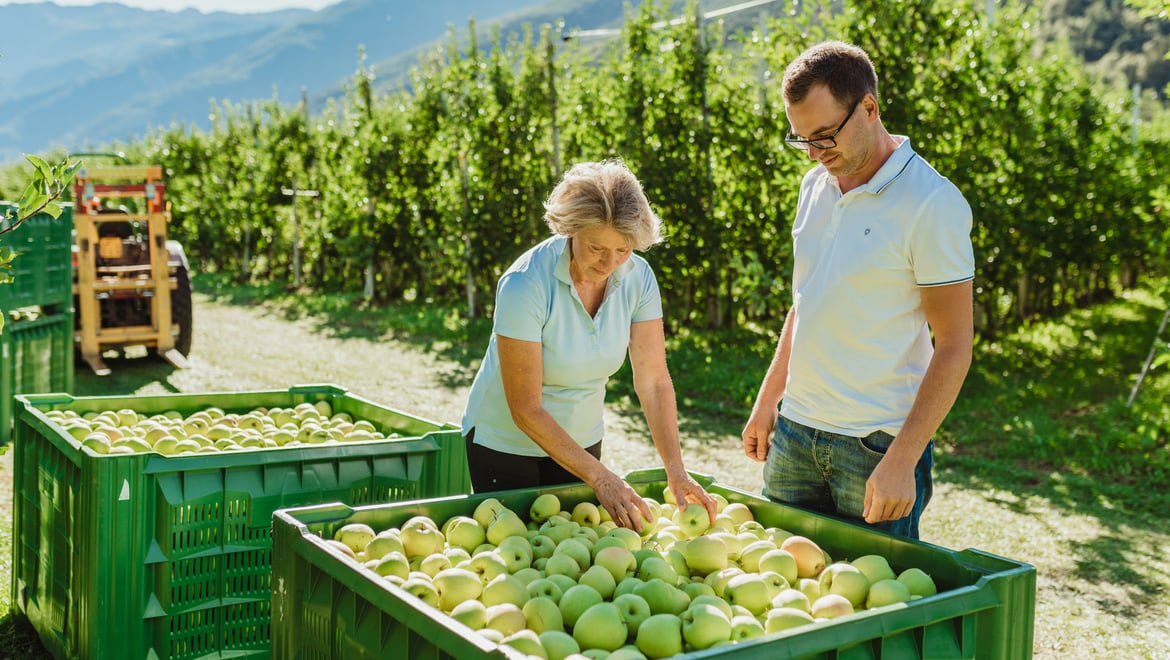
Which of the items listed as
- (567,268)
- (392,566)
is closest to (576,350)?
(567,268)

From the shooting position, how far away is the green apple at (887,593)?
6.84 feet

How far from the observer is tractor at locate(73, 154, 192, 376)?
10.4m

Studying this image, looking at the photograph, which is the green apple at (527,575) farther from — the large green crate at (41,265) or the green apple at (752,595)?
the large green crate at (41,265)

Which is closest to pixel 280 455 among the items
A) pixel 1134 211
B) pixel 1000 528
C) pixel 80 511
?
pixel 80 511

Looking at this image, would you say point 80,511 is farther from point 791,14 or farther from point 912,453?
point 791,14

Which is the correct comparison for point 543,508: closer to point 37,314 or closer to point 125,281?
point 37,314

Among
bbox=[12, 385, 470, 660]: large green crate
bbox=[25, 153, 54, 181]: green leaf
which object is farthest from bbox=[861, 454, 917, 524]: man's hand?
bbox=[25, 153, 54, 181]: green leaf

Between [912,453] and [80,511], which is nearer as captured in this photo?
[912,453]

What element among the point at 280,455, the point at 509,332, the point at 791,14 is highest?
the point at 791,14

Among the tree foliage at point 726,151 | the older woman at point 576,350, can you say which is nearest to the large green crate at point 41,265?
the older woman at point 576,350

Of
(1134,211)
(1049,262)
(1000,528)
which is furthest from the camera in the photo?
(1134,211)

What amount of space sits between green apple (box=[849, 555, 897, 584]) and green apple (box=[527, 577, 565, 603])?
0.69 m

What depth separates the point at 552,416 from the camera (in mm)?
3100

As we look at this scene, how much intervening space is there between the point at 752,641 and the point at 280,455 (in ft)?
6.37
